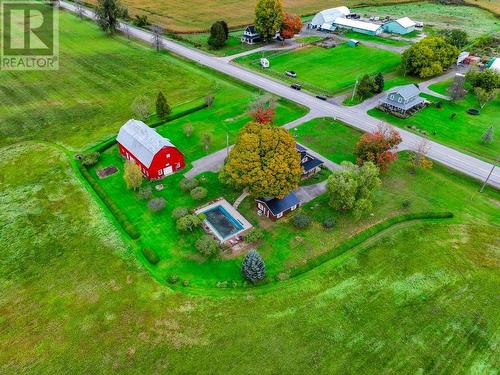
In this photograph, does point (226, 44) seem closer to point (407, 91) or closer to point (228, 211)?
point (407, 91)

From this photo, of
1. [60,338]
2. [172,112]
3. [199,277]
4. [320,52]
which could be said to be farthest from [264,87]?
[60,338]

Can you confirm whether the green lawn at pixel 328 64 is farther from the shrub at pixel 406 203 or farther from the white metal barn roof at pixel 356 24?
the shrub at pixel 406 203

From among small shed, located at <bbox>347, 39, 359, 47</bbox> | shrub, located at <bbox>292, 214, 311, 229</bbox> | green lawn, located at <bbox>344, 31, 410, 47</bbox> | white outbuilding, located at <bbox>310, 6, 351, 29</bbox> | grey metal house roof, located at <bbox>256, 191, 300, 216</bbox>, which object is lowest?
shrub, located at <bbox>292, 214, 311, 229</bbox>

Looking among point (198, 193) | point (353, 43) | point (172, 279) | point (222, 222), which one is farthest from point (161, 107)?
point (353, 43)

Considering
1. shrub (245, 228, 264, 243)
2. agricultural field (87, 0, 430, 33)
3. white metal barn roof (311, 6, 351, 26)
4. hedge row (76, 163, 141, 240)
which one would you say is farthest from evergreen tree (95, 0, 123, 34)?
shrub (245, 228, 264, 243)

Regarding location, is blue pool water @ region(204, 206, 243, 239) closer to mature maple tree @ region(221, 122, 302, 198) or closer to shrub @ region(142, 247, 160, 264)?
mature maple tree @ region(221, 122, 302, 198)

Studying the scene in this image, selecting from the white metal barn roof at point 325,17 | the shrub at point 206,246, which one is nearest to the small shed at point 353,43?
the white metal barn roof at point 325,17

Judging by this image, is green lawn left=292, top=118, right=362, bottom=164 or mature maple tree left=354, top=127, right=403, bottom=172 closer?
mature maple tree left=354, top=127, right=403, bottom=172
